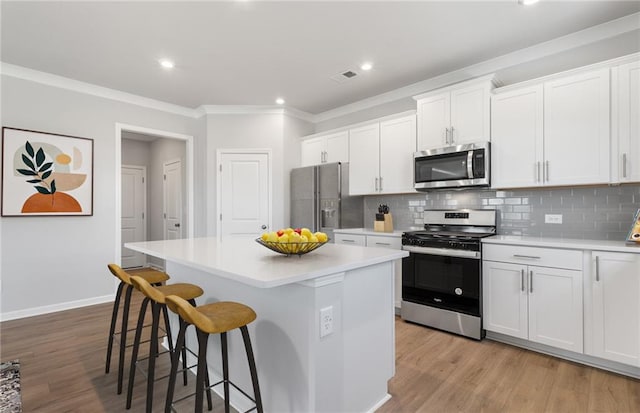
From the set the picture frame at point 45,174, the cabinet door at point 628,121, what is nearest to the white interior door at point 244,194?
the picture frame at point 45,174

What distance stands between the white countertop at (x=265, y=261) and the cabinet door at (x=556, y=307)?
1.43 meters

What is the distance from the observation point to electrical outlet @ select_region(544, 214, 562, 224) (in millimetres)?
2902

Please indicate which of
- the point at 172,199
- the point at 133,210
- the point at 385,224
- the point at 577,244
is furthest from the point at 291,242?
the point at 133,210

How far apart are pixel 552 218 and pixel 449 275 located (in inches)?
41.7

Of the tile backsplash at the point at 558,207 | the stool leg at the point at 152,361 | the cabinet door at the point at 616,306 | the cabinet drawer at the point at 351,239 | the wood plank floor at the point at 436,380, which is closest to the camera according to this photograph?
the stool leg at the point at 152,361

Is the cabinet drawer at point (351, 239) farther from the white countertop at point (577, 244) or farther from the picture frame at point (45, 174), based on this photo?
the picture frame at point (45, 174)

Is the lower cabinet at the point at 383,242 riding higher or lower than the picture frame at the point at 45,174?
lower

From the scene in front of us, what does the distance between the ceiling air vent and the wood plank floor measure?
2.78 m

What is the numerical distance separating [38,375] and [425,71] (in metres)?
4.34

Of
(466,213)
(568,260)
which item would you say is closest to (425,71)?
(466,213)

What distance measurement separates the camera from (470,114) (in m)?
3.15

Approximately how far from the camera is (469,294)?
→ 2.87 m

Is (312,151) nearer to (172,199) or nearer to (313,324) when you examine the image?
(172,199)

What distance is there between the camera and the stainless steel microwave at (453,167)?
302 cm
